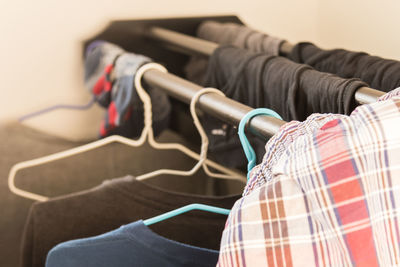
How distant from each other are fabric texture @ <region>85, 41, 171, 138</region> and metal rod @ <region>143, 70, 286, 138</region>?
59mm

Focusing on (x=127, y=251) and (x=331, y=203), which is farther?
(x=127, y=251)

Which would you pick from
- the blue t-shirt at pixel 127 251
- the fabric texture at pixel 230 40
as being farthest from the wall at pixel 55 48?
the blue t-shirt at pixel 127 251

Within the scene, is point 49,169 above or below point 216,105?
below

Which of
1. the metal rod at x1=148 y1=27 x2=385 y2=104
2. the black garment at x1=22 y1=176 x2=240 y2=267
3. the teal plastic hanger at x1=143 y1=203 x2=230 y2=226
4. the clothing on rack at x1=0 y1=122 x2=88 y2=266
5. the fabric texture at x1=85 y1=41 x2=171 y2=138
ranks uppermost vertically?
the metal rod at x1=148 y1=27 x2=385 y2=104

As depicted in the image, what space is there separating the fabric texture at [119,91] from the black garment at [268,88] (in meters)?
0.14

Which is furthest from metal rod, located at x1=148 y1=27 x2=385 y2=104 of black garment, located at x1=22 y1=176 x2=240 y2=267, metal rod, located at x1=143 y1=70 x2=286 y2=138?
black garment, located at x1=22 y1=176 x2=240 y2=267

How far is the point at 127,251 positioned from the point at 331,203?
0.33 m

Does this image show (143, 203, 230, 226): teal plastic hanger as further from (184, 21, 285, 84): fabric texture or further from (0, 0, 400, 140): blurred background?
(0, 0, 400, 140): blurred background

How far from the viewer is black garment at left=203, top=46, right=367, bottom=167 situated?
61 cm

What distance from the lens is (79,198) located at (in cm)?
72

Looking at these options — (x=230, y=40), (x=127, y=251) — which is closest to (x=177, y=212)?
(x=127, y=251)

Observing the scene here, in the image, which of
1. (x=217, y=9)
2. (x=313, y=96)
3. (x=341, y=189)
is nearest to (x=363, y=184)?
(x=341, y=189)

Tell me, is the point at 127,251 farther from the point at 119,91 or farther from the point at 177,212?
the point at 119,91

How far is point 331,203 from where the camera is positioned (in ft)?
1.22
